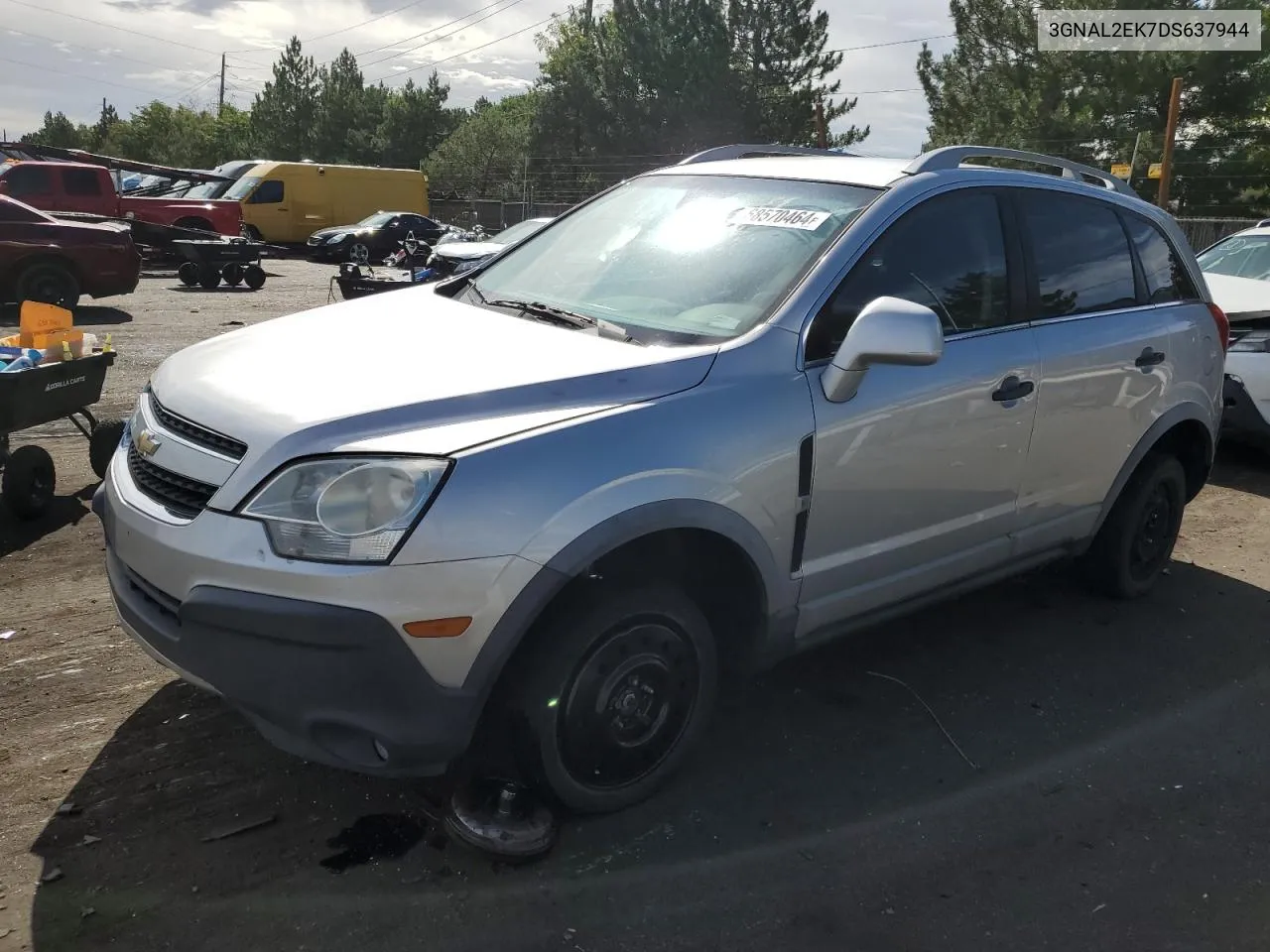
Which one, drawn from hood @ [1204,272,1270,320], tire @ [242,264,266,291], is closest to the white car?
hood @ [1204,272,1270,320]

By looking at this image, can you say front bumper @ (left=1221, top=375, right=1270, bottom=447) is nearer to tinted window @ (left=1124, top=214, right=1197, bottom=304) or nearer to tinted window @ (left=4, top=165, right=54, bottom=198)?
tinted window @ (left=1124, top=214, right=1197, bottom=304)

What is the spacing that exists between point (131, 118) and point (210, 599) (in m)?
101

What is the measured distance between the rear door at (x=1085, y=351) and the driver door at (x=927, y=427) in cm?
14

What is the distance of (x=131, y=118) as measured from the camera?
90.5 meters

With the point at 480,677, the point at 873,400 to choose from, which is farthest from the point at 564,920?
the point at 873,400

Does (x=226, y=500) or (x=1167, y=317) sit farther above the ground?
(x=1167, y=317)

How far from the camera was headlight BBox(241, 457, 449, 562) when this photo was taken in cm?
253

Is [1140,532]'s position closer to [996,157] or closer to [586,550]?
[996,157]

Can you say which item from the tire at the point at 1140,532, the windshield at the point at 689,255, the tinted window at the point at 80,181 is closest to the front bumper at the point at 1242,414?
the tire at the point at 1140,532

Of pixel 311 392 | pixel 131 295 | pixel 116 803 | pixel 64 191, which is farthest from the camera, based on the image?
pixel 64 191

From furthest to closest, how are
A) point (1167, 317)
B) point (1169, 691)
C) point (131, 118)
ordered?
point (131, 118) → point (1167, 317) → point (1169, 691)

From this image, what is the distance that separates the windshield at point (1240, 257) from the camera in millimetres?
8844

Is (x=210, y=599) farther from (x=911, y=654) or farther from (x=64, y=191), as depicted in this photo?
(x=64, y=191)

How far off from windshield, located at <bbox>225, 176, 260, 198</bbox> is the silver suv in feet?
85.4
